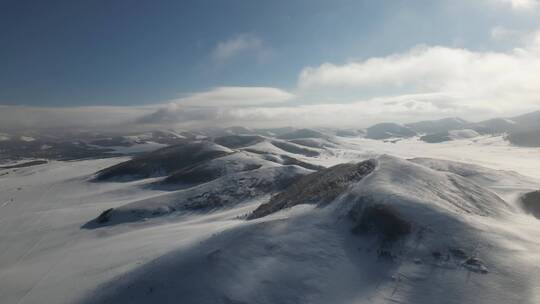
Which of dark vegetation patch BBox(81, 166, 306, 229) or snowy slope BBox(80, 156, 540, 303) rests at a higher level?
snowy slope BBox(80, 156, 540, 303)

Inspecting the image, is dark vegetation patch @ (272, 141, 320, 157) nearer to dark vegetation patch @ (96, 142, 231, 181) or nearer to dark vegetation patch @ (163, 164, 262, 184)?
dark vegetation patch @ (96, 142, 231, 181)

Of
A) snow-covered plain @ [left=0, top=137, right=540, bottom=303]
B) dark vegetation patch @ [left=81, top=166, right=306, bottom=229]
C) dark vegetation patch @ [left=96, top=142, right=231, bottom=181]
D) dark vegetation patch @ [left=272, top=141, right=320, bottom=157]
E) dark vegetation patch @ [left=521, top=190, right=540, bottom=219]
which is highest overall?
snow-covered plain @ [left=0, top=137, right=540, bottom=303]

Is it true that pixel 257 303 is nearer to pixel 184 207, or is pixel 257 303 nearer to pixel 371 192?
pixel 371 192

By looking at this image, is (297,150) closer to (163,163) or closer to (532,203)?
(163,163)

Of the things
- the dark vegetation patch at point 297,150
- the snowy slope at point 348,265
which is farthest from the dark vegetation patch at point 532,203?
the dark vegetation patch at point 297,150

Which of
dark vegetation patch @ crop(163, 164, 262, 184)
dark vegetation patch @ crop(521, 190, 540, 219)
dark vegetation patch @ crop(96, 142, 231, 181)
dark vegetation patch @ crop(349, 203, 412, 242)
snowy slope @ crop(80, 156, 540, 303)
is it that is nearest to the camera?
snowy slope @ crop(80, 156, 540, 303)

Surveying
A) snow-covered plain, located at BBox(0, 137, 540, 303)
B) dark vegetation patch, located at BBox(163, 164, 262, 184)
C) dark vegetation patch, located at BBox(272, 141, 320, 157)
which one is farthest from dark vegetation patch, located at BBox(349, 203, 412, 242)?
dark vegetation patch, located at BBox(272, 141, 320, 157)

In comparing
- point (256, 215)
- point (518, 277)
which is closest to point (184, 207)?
point (256, 215)
